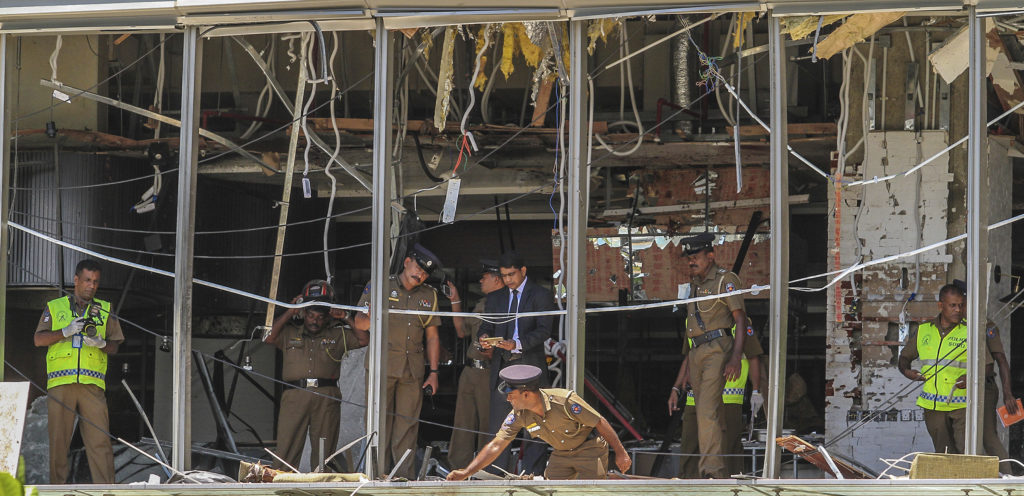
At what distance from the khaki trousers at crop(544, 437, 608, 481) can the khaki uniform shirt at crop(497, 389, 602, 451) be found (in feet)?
0.14

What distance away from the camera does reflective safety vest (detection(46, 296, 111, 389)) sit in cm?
Result: 909

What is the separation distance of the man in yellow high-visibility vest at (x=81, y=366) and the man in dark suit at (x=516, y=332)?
109 inches

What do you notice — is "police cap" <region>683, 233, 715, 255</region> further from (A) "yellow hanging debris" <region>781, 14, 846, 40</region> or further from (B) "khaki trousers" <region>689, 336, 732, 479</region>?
(A) "yellow hanging debris" <region>781, 14, 846, 40</region>

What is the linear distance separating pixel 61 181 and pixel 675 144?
5.51 meters

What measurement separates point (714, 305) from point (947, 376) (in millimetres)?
1689

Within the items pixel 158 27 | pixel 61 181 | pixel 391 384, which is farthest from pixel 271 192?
pixel 158 27

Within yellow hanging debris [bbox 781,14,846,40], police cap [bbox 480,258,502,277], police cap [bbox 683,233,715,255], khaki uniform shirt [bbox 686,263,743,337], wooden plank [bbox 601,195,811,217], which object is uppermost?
yellow hanging debris [bbox 781,14,846,40]

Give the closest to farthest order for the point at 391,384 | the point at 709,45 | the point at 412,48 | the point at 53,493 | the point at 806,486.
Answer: the point at 806,486
the point at 53,493
the point at 391,384
the point at 412,48
the point at 709,45

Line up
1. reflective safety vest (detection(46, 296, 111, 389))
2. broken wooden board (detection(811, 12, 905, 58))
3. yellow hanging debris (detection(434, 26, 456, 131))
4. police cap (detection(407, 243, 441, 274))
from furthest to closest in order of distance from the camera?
police cap (detection(407, 243, 441, 274)), reflective safety vest (detection(46, 296, 111, 389)), yellow hanging debris (detection(434, 26, 456, 131)), broken wooden board (detection(811, 12, 905, 58))

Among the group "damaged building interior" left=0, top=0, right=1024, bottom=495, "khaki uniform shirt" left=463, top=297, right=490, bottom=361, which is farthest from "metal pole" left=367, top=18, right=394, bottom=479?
"khaki uniform shirt" left=463, top=297, right=490, bottom=361

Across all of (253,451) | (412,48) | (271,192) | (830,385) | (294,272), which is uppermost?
(412,48)

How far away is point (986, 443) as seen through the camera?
28.8 ft

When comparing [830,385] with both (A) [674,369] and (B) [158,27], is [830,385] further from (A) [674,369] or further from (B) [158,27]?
(B) [158,27]

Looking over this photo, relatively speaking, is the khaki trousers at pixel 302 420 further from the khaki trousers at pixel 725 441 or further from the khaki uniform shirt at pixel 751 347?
the khaki uniform shirt at pixel 751 347
